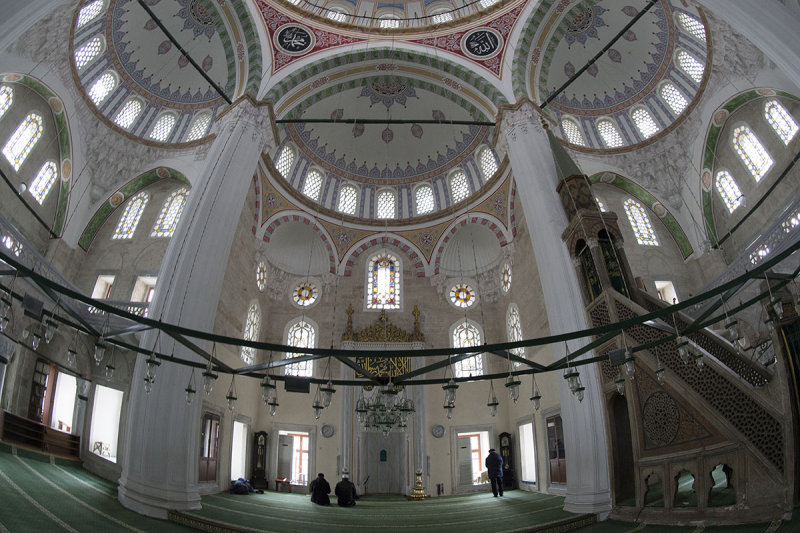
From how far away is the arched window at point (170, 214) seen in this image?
12.9 metres

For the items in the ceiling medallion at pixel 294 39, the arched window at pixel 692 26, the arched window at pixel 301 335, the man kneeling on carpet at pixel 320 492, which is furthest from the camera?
the arched window at pixel 301 335

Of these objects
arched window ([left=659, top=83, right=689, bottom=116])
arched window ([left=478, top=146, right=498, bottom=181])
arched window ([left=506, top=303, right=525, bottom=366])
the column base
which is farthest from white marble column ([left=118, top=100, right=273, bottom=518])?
arched window ([left=659, top=83, right=689, bottom=116])

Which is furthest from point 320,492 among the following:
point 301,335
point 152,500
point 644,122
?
point 644,122

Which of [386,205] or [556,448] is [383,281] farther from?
[556,448]

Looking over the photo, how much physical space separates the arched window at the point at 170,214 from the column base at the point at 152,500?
7.95 meters

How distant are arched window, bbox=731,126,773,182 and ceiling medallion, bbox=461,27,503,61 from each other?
654 centimetres

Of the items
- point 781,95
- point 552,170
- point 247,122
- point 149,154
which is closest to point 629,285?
point 552,170

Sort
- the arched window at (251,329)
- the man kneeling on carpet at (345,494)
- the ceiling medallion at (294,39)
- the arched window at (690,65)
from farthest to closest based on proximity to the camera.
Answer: the ceiling medallion at (294,39), the arched window at (251,329), the arched window at (690,65), the man kneeling on carpet at (345,494)

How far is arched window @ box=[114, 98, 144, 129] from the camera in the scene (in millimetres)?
12723

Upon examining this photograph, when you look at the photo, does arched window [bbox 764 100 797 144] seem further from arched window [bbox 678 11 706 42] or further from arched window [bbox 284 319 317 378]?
arched window [bbox 284 319 317 378]

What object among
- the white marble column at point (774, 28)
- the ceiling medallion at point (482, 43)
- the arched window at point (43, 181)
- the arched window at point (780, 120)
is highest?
the ceiling medallion at point (482, 43)

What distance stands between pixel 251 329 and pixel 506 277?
8185 millimetres

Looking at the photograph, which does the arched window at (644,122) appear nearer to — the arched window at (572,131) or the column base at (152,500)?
the arched window at (572,131)

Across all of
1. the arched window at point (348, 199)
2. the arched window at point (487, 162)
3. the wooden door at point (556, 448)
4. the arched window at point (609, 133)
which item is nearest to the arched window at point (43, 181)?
the arched window at point (348, 199)
